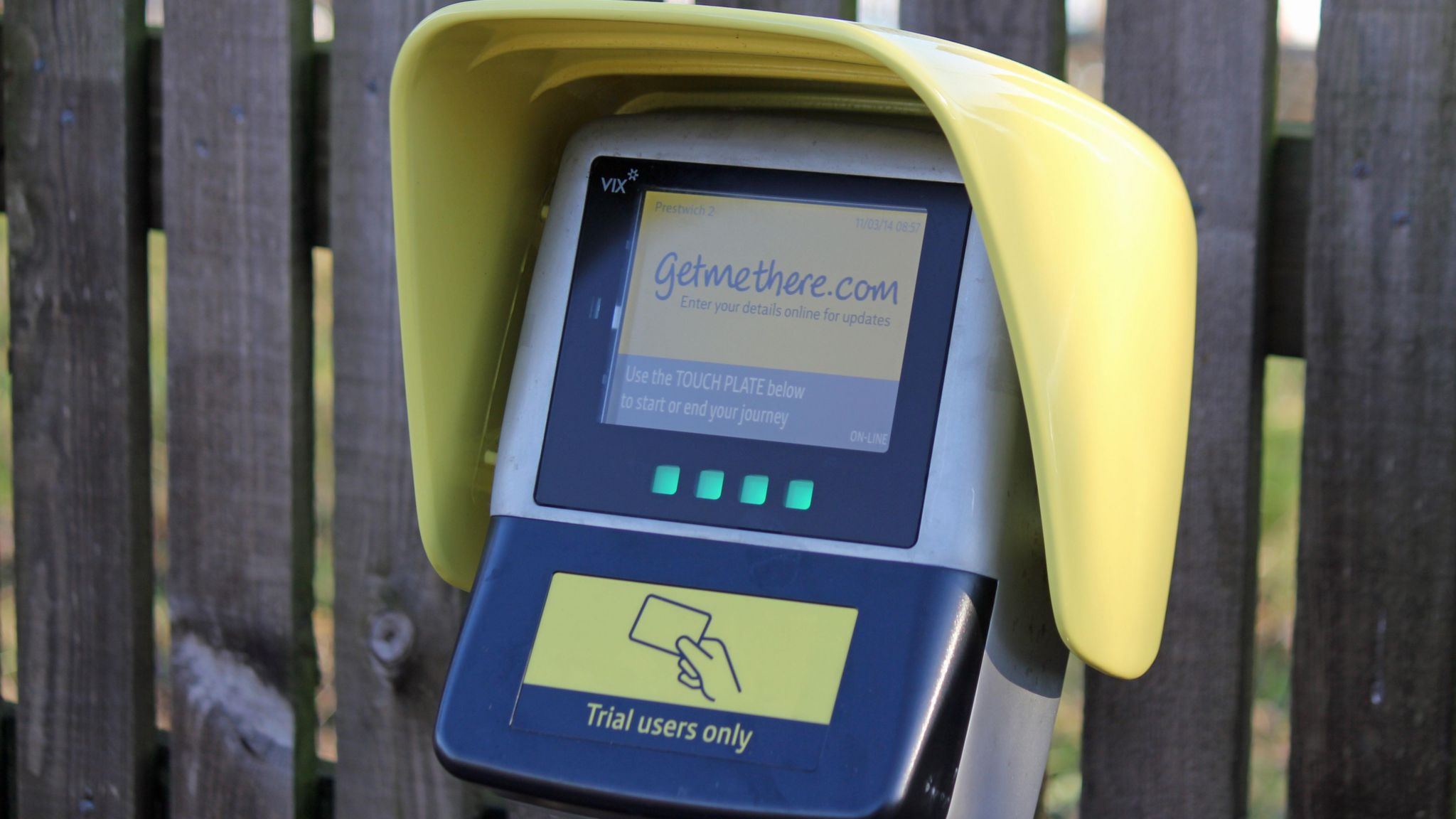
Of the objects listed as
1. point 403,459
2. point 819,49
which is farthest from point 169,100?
point 819,49

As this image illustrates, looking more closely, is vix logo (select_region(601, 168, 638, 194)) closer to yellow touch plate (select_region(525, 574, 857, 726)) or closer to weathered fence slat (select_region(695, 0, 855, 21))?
yellow touch plate (select_region(525, 574, 857, 726))

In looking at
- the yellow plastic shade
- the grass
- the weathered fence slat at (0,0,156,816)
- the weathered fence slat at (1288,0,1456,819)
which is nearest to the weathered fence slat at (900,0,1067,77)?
the weathered fence slat at (1288,0,1456,819)

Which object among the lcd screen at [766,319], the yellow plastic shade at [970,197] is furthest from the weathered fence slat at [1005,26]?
the lcd screen at [766,319]

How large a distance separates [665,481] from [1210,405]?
0.62m

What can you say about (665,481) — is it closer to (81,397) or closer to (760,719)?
(760,719)

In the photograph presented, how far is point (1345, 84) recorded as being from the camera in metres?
1.21

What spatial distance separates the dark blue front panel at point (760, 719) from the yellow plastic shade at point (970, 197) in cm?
8

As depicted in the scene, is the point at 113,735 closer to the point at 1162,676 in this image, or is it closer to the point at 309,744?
the point at 309,744

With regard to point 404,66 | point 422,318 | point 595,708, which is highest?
point 404,66

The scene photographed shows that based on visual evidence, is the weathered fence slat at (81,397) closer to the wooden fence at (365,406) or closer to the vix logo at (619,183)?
the wooden fence at (365,406)

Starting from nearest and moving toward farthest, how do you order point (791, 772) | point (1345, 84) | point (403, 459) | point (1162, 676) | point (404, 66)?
point (791, 772) < point (404, 66) < point (1345, 84) < point (1162, 676) < point (403, 459)

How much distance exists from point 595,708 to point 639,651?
0.04m

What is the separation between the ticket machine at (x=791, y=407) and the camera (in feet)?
2.59

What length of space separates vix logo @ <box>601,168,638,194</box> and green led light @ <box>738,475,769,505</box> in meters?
0.23
